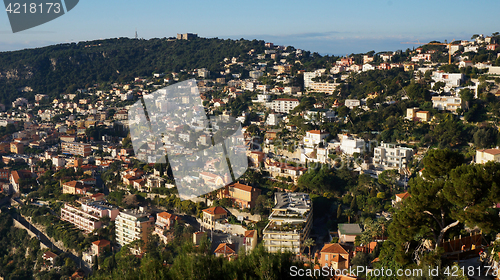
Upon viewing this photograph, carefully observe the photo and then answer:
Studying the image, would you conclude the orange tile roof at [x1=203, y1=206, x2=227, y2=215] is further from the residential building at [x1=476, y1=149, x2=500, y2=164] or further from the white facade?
the white facade

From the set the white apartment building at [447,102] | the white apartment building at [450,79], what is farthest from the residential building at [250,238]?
the white apartment building at [450,79]

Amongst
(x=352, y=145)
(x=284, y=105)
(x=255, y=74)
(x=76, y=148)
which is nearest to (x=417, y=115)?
(x=352, y=145)

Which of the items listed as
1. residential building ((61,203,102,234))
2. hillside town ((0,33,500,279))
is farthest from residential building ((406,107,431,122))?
residential building ((61,203,102,234))

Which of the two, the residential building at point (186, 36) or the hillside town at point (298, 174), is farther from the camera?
the residential building at point (186, 36)

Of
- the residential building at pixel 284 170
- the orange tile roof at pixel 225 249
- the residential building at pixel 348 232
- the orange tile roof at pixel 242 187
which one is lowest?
the orange tile roof at pixel 225 249

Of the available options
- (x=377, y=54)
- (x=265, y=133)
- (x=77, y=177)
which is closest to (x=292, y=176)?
(x=265, y=133)

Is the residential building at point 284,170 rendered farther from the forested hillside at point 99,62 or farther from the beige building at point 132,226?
the forested hillside at point 99,62
